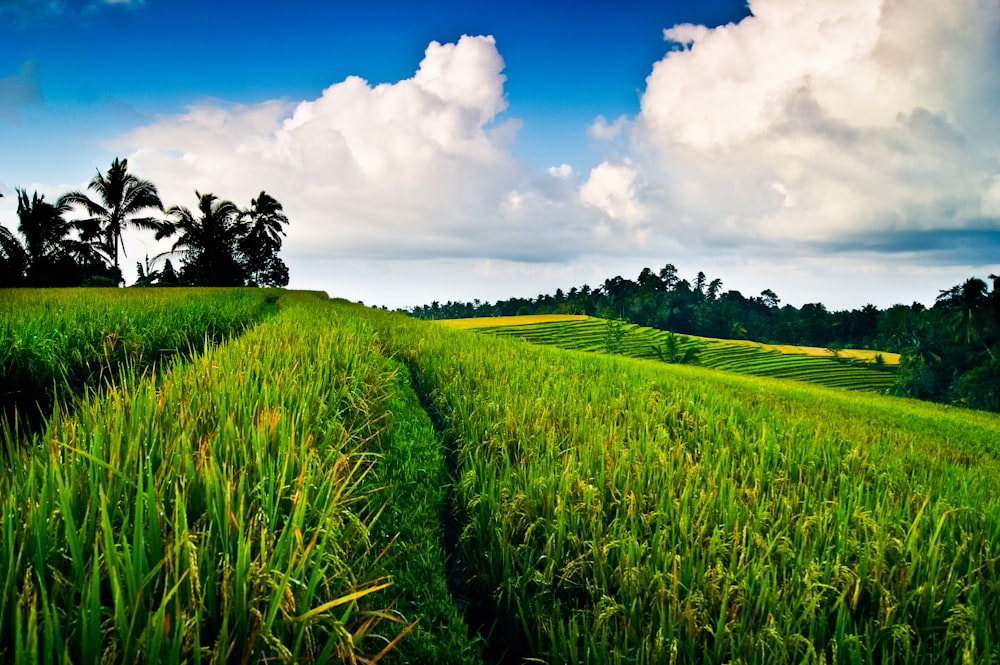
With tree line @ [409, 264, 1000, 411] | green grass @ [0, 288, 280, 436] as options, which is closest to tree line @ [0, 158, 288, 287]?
green grass @ [0, 288, 280, 436]

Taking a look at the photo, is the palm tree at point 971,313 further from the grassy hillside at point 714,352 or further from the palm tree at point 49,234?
the palm tree at point 49,234

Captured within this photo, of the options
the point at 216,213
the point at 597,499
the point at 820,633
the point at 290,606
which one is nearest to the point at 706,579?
the point at 820,633

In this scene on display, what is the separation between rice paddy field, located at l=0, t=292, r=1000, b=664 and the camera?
5.21ft

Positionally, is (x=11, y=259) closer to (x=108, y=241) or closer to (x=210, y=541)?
(x=108, y=241)

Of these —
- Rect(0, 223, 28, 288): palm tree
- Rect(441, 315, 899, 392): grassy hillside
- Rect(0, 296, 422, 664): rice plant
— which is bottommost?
Rect(441, 315, 899, 392): grassy hillside

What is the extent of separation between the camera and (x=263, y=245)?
48.5 metres

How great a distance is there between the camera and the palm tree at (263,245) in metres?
47.2

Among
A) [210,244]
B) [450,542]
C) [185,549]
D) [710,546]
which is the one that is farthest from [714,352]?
[185,549]

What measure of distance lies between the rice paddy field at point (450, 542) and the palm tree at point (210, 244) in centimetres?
4180

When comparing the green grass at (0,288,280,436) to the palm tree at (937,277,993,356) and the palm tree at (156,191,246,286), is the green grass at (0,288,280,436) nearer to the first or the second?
the palm tree at (156,191,246,286)

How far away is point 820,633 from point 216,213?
5012 centimetres

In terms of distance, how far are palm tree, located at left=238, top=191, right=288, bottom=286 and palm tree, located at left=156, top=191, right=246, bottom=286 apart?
146cm

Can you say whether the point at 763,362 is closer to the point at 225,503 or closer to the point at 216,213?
the point at 216,213

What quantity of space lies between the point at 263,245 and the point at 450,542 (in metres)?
50.8
